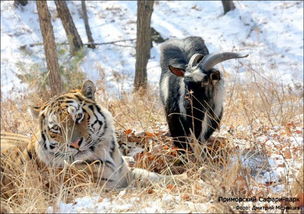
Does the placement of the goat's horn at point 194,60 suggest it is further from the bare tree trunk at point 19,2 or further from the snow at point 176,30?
the bare tree trunk at point 19,2

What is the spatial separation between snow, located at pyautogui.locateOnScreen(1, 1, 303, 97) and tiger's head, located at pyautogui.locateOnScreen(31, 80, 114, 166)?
9793 millimetres

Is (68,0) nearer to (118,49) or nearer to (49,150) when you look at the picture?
(118,49)

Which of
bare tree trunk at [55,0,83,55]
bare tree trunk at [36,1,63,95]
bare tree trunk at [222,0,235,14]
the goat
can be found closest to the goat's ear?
the goat

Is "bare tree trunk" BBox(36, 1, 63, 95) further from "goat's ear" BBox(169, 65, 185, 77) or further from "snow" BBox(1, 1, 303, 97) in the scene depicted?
"snow" BBox(1, 1, 303, 97)

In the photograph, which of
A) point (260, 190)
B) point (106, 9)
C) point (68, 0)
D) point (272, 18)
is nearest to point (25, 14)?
point (68, 0)

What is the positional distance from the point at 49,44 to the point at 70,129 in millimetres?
3519

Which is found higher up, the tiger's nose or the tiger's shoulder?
the tiger's nose

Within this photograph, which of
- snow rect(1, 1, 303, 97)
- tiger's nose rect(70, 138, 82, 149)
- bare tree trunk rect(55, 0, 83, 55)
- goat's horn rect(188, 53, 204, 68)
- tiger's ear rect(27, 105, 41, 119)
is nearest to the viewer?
tiger's nose rect(70, 138, 82, 149)

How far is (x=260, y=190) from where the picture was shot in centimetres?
320

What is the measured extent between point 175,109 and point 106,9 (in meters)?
16.1

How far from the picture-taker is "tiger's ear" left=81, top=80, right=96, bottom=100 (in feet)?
13.4

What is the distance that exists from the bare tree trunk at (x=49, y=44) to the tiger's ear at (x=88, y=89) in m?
3.03

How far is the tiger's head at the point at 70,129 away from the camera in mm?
3770

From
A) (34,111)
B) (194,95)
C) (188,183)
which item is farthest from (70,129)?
(194,95)
